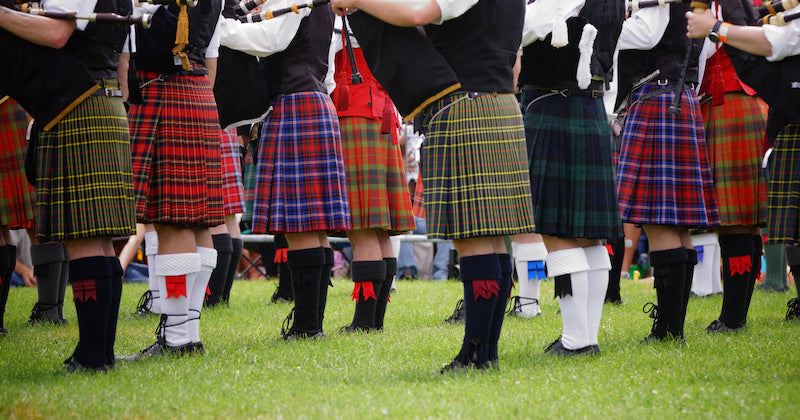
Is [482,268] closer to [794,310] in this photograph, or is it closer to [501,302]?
[501,302]

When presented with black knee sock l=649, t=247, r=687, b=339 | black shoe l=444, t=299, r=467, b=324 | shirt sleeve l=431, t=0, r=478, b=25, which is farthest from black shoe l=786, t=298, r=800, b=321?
shirt sleeve l=431, t=0, r=478, b=25

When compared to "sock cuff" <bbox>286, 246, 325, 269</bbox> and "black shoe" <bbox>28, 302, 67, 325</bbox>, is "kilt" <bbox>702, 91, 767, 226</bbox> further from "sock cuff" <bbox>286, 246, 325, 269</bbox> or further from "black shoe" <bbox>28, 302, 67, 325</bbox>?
"black shoe" <bbox>28, 302, 67, 325</bbox>

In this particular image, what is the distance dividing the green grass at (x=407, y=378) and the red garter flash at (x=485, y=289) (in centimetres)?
29

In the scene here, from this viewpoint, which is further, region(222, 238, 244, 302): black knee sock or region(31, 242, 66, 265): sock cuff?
region(222, 238, 244, 302): black knee sock

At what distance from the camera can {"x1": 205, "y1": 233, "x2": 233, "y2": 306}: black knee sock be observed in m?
5.27

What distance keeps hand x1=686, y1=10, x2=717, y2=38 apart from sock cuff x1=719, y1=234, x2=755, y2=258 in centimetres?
122

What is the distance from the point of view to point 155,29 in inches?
138

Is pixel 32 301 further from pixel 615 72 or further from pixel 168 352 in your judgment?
pixel 615 72

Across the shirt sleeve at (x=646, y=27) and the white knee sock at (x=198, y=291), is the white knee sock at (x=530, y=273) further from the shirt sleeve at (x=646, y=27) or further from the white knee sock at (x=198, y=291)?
the white knee sock at (x=198, y=291)

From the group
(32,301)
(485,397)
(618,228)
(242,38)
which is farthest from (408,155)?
(485,397)

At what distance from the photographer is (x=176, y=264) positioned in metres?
3.47

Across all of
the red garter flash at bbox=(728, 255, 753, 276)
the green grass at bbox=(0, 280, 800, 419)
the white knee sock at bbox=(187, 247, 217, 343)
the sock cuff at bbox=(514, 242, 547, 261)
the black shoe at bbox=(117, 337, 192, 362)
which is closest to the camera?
the green grass at bbox=(0, 280, 800, 419)

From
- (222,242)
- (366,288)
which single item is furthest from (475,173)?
(222,242)

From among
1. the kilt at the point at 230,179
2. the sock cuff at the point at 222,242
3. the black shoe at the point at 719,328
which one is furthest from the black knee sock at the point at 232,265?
the black shoe at the point at 719,328
